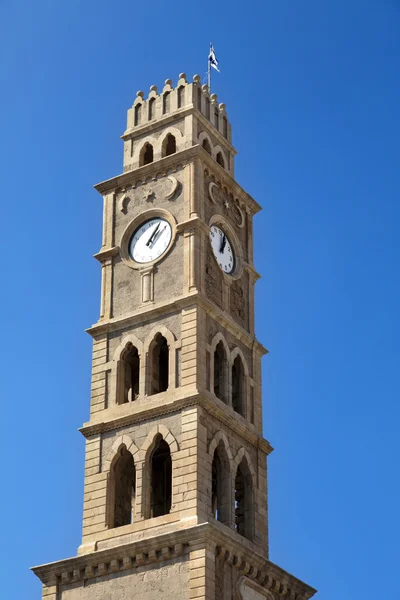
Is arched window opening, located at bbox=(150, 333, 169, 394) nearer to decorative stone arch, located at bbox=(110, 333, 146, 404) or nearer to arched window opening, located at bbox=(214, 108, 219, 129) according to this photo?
decorative stone arch, located at bbox=(110, 333, 146, 404)

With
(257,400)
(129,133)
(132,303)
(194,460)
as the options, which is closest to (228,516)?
(194,460)

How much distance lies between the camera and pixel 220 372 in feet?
173

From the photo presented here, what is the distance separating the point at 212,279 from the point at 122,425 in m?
7.03

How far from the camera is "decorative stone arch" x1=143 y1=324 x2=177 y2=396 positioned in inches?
2000

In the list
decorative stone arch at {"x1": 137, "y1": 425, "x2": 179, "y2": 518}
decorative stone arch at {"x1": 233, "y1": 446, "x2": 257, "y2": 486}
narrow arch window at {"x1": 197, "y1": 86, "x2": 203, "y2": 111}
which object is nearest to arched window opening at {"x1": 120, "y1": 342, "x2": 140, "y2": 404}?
decorative stone arch at {"x1": 137, "y1": 425, "x2": 179, "y2": 518}

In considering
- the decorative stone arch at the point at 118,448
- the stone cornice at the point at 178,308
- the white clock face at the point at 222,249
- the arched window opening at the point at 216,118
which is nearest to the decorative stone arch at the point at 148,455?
the decorative stone arch at the point at 118,448

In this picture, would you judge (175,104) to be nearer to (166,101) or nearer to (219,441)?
(166,101)

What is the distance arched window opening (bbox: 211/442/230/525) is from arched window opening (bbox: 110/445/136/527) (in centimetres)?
310

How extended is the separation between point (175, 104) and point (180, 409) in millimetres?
15007

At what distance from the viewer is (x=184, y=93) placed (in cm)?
5825

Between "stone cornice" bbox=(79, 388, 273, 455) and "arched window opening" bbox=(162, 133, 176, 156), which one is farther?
"arched window opening" bbox=(162, 133, 176, 156)

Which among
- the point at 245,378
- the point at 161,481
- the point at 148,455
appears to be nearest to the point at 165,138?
the point at 245,378

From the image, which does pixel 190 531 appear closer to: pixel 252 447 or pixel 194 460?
pixel 194 460

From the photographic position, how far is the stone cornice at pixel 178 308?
51.7 meters
